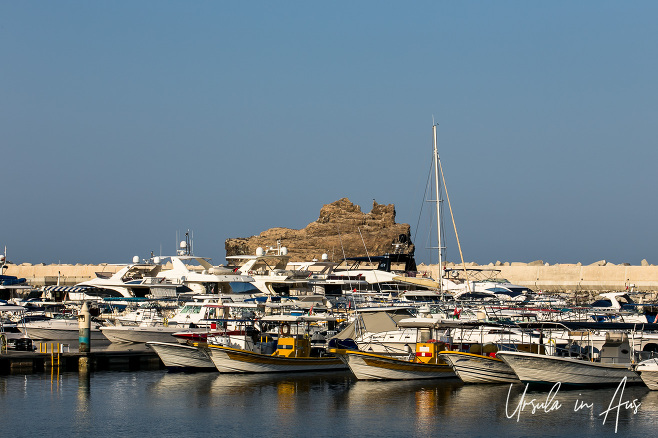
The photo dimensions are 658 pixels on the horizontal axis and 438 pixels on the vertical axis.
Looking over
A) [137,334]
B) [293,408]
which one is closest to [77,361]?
[137,334]

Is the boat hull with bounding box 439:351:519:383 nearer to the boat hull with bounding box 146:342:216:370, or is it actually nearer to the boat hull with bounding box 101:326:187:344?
the boat hull with bounding box 146:342:216:370

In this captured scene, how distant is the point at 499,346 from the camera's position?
26.7 meters

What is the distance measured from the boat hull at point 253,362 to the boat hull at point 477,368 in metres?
4.85

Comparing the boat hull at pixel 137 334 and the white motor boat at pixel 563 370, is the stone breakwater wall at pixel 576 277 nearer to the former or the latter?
Answer: the boat hull at pixel 137 334

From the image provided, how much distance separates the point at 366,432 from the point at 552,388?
6.87 m

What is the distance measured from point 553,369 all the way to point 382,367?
502cm

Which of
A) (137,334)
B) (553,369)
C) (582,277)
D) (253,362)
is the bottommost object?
(553,369)

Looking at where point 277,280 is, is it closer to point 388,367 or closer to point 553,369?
point 388,367

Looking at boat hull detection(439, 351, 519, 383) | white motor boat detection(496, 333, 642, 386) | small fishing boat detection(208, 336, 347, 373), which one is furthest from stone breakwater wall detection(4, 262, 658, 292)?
white motor boat detection(496, 333, 642, 386)

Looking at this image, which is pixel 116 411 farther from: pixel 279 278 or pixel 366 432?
pixel 279 278

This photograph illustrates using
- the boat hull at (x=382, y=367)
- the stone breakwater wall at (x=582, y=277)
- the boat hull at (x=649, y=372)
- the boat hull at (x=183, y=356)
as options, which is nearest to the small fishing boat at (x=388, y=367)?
the boat hull at (x=382, y=367)

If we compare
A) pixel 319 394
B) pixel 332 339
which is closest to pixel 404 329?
pixel 332 339

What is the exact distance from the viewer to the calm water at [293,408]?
20.4 meters

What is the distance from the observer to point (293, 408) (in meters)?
22.8
